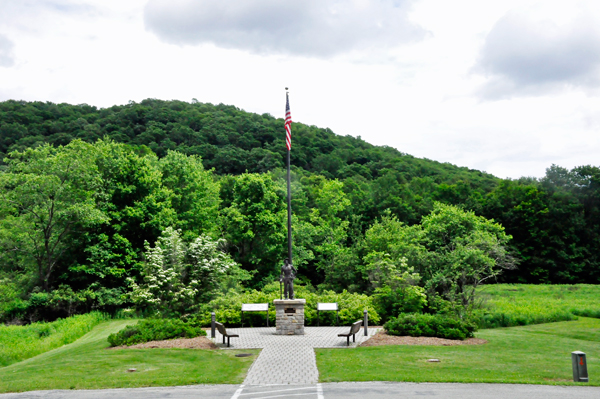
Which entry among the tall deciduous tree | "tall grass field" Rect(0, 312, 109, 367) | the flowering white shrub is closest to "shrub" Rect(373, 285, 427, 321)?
the flowering white shrub

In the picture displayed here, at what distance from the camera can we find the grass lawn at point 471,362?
11.6m

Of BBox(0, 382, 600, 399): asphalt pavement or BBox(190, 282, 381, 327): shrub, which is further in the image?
BBox(190, 282, 381, 327): shrub

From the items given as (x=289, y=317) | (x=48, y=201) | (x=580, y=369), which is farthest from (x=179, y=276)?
(x=580, y=369)

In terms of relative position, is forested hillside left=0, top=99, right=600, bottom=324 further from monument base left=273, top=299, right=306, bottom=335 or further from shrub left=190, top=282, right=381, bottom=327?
monument base left=273, top=299, right=306, bottom=335

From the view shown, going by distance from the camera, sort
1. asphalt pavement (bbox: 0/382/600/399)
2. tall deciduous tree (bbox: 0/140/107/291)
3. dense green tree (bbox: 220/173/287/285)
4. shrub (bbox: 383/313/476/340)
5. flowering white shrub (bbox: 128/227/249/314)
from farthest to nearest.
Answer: dense green tree (bbox: 220/173/287/285) < tall deciduous tree (bbox: 0/140/107/291) < flowering white shrub (bbox: 128/227/249/314) < shrub (bbox: 383/313/476/340) < asphalt pavement (bbox: 0/382/600/399)

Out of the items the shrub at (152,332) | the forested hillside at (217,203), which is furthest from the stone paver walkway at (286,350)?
the forested hillside at (217,203)

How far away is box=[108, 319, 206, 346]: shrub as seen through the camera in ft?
56.5

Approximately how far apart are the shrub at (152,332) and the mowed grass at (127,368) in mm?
1133

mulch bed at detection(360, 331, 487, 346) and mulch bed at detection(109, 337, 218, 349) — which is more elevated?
mulch bed at detection(109, 337, 218, 349)

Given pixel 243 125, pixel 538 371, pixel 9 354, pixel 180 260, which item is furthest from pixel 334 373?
pixel 243 125

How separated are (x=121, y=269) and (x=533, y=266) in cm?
4642

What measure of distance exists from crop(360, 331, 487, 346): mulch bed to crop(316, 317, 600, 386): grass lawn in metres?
0.61

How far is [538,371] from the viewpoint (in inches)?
496

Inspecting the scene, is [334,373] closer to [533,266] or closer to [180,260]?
[180,260]
